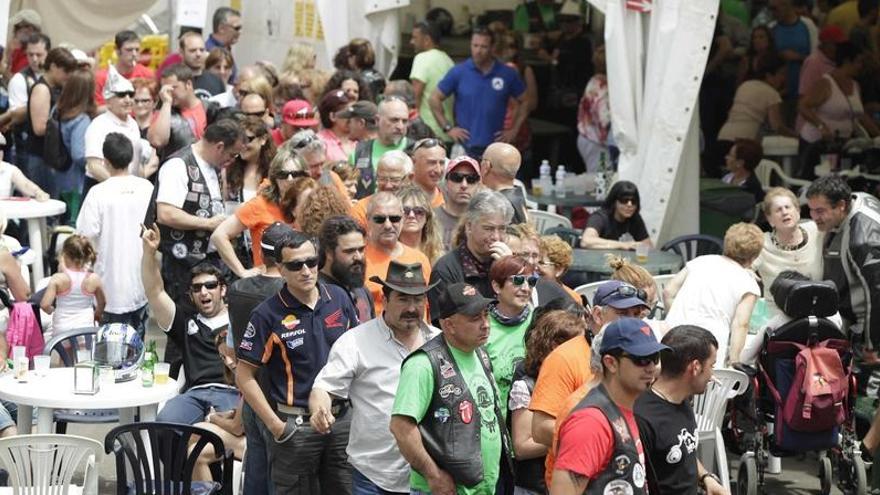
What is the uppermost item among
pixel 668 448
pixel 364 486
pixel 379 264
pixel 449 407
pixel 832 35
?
pixel 832 35

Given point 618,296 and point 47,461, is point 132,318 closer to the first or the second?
point 47,461

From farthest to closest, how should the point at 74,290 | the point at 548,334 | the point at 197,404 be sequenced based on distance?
the point at 74,290 < the point at 197,404 < the point at 548,334

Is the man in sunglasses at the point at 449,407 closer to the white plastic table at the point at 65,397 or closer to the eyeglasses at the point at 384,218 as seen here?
the eyeglasses at the point at 384,218

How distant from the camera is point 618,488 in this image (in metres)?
5.12

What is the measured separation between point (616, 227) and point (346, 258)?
4.04 m

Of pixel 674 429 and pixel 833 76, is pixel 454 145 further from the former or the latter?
pixel 674 429

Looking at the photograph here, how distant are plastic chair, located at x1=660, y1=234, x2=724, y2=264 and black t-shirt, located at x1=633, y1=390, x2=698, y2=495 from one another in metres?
5.02

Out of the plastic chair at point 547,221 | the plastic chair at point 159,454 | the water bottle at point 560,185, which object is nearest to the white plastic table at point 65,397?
the plastic chair at point 159,454

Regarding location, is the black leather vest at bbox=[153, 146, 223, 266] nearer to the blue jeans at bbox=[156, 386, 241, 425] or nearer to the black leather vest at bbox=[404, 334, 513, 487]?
the blue jeans at bbox=[156, 386, 241, 425]

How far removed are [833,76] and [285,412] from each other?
9.35 meters

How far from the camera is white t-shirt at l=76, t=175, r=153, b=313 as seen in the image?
9750 millimetres

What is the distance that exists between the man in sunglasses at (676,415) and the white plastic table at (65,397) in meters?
2.82

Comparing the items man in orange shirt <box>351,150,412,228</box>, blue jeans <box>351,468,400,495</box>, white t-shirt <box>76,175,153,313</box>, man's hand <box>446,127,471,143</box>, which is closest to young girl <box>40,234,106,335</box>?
white t-shirt <box>76,175,153,313</box>

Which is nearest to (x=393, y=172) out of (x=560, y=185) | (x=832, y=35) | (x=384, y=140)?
(x=384, y=140)
